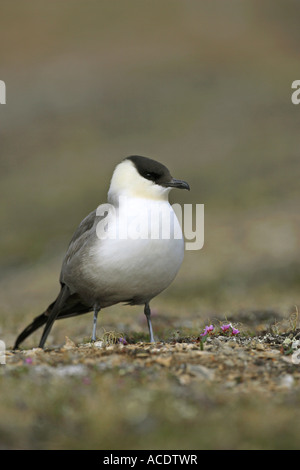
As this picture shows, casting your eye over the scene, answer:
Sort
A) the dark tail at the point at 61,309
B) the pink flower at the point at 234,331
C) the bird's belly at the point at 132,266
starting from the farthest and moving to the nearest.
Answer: the dark tail at the point at 61,309 < the pink flower at the point at 234,331 < the bird's belly at the point at 132,266

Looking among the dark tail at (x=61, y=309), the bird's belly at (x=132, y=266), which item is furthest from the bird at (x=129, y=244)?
the dark tail at (x=61, y=309)

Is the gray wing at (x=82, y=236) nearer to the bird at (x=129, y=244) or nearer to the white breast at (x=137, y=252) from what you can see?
the bird at (x=129, y=244)

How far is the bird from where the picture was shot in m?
6.07

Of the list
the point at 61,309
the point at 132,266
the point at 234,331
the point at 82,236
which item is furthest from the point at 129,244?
the point at 61,309

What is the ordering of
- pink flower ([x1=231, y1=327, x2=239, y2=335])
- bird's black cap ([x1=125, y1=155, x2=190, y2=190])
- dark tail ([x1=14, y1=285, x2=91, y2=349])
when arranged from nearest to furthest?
pink flower ([x1=231, y1=327, x2=239, y2=335])
bird's black cap ([x1=125, y1=155, x2=190, y2=190])
dark tail ([x1=14, y1=285, x2=91, y2=349])

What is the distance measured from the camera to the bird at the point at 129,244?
6066 millimetres

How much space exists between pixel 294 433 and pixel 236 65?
32630 mm

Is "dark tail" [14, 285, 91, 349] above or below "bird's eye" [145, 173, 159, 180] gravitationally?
below

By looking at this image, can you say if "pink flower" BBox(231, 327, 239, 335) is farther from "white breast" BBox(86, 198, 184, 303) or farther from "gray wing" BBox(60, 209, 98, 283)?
"gray wing" BBox(60, 209, 98, 283)

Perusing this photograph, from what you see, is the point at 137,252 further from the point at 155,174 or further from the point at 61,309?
the point at 61,309

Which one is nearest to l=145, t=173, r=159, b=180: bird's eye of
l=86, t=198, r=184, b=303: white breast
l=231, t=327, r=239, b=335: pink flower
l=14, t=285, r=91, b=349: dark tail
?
l=86, t=198, r=184, b=303: white breast

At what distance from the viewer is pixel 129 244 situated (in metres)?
6.03

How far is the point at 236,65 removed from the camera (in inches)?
1355
